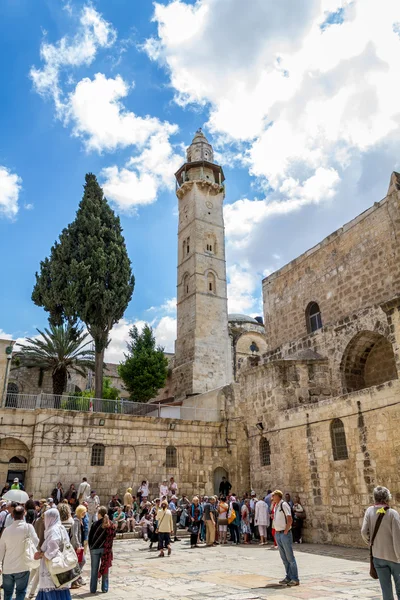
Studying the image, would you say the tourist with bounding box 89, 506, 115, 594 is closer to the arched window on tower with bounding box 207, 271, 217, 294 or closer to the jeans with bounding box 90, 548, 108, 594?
the jeans with bounding box 90, 548, 108, 594

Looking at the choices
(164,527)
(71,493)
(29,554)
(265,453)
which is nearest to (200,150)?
(265,453)

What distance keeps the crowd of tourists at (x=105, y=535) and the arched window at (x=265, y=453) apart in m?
2.01

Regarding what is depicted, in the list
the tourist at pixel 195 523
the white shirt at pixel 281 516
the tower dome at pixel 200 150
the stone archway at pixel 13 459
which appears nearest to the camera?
the white shirt at pixel 281 516

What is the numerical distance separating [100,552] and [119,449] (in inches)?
A: 381

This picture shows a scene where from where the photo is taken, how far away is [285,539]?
686 centimetres

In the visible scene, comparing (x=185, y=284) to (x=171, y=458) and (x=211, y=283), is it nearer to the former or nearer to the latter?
(x=211, y=283)

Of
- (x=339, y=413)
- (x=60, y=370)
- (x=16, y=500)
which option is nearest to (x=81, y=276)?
(x=60, y=370)

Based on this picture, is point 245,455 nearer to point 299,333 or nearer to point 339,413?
point 299,333

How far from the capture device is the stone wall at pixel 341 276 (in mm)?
14680

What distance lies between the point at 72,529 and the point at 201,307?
23.7 meters

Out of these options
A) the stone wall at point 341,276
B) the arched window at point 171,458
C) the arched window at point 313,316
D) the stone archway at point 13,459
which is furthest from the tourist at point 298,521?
the stone archway at point 13,459

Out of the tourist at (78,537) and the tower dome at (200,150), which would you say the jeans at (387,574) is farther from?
the tower dome at (200,150)

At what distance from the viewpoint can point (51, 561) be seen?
4.25m

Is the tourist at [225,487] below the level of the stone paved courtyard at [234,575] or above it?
above
